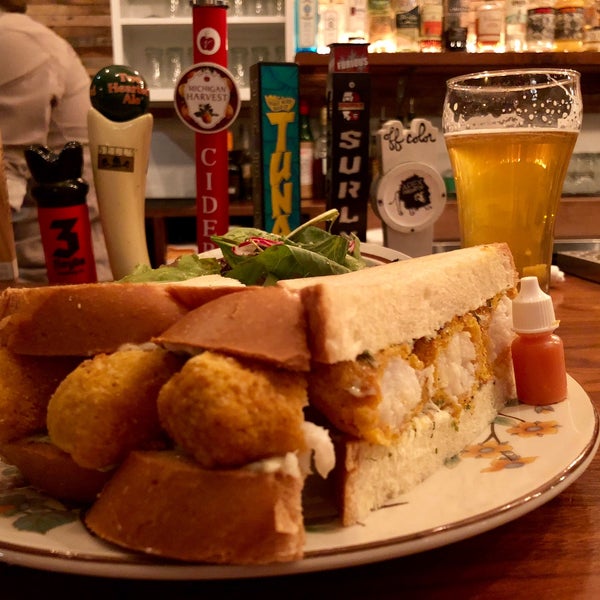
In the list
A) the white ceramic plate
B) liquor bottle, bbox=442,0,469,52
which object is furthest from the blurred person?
liquor bottle, bbox=442,0,469,52

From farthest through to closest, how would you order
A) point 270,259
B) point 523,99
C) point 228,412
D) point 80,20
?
1. point 80,20
2. point 523,99
3. point 270,259
4. point 228,412

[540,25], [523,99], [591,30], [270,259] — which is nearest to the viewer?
[270,259]

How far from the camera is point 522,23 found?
431cm

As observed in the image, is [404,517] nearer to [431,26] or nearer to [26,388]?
[26,388]

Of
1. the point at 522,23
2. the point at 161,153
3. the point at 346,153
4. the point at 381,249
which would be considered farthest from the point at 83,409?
the point at 161,153

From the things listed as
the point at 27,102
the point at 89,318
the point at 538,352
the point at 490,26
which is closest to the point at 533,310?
Result: the point at 538,352

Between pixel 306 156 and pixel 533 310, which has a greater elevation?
pixel 306 156

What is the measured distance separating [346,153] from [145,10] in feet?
10.7

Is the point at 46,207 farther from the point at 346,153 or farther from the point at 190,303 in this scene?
the point at 190,303

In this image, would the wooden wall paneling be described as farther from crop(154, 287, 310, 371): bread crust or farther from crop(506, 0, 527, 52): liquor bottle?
crop(154, 287, 310, 371): bread crust

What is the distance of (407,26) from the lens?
4215mm

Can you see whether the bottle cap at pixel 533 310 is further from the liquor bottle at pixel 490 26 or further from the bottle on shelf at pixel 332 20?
the liquor bottle at pixel 490 26

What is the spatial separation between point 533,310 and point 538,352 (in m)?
0.07

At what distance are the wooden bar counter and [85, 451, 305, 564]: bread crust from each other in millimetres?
52
